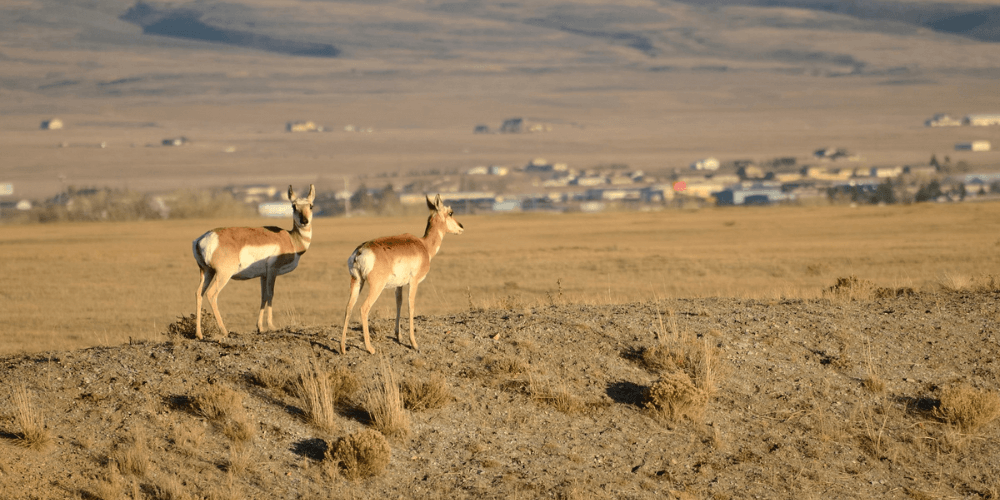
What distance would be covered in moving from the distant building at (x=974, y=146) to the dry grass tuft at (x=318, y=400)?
198 meters

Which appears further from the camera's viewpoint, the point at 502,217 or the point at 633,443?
the point at 502,217

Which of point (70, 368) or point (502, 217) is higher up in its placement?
point (70, 368)

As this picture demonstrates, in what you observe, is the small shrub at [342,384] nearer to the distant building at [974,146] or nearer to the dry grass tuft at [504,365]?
the dry grass tuft at [504,365]

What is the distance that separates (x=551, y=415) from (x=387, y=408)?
2.12 m

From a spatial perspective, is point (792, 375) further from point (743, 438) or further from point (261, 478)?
point (261, 478)

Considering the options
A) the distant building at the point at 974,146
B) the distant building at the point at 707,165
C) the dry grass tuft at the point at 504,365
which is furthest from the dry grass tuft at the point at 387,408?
the distant building at the point at 974,146

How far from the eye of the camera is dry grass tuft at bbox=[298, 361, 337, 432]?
42.5ft

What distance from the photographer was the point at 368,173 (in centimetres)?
17988

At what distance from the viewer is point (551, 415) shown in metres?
13.8

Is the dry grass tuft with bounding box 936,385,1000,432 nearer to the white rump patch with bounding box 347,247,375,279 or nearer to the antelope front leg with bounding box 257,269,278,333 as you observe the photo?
the white rump patch with bounding box 347,247,375,279

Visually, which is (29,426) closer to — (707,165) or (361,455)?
(361,455)

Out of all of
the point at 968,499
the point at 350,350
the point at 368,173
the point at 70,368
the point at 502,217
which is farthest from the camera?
the point at 368,173

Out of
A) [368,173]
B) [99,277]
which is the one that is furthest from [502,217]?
[368,173]

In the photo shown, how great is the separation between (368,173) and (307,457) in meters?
169
